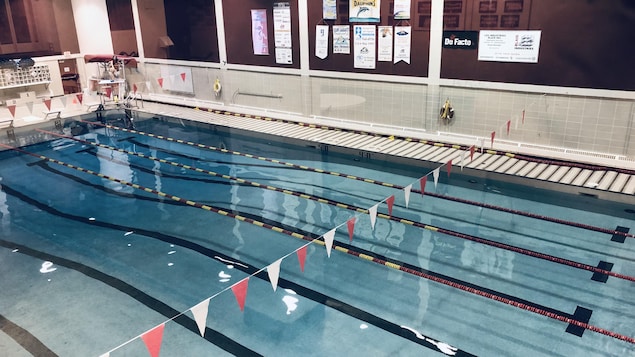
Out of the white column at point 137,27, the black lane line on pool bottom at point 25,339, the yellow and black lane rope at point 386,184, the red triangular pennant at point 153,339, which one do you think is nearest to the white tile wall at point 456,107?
the yellow and black lane rope at point 386,184

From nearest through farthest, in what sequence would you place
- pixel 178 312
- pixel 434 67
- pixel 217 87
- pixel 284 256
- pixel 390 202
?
1. pixel 178 312
2. pixel 284 256
3. pixel 390 202
4. pixel 434 67
5. pixel 217 87

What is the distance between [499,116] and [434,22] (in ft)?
6.82

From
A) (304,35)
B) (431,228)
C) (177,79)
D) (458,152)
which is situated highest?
(304,35)

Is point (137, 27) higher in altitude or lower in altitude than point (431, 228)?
higher

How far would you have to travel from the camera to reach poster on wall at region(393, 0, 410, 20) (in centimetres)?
923

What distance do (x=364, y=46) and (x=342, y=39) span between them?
1.84 ft

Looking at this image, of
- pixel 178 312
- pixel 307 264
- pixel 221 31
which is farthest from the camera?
pixel 221 31

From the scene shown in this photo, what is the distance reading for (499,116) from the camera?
8.59 m

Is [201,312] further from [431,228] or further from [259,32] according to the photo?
[259,32]

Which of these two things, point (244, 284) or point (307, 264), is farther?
A: point (307, 264)

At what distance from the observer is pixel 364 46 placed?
32.8 feet

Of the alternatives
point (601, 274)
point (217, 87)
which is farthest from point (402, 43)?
point (601, 274)

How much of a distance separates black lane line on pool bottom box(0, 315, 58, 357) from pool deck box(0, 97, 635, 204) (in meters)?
5.58

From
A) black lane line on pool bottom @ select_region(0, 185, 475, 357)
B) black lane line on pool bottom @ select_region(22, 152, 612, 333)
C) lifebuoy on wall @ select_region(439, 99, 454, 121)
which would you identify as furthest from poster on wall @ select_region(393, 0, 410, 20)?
black lane line on pool bottom @ select_region(0, 185, 475, 357)
